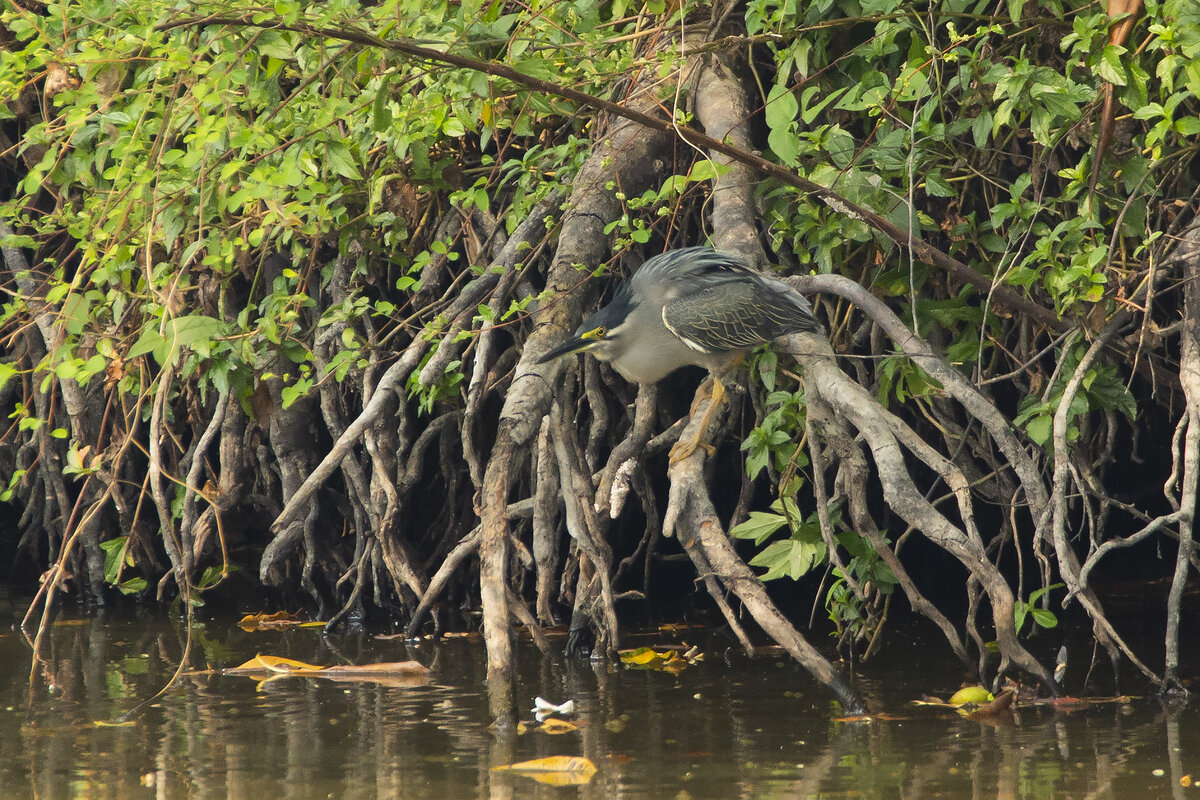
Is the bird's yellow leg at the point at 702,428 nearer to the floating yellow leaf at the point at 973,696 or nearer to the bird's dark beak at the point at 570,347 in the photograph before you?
the bird's dark beak at the point at 570,347

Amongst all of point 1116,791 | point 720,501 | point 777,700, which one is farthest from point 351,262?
point 1116,791

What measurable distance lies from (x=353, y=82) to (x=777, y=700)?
2.17m

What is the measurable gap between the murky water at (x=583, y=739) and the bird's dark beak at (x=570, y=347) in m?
1.00

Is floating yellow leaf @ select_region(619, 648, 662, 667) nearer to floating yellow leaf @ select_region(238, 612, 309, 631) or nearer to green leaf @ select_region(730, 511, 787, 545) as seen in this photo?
green leaf @ select_region(730, 511, 787, 545)

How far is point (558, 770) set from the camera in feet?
9.73

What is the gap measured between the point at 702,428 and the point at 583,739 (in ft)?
3.16

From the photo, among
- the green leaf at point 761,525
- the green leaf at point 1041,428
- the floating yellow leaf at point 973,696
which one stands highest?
the green leaf at point 1041,428

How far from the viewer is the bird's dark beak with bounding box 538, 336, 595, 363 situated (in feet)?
12.2

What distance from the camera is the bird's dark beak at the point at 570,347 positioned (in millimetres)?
3715

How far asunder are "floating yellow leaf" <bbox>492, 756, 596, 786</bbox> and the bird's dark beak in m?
1.19

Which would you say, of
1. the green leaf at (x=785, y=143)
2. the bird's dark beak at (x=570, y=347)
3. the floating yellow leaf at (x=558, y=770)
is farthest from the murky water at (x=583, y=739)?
the green leaf at (x=785, y=143)

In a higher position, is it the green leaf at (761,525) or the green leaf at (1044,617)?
the green leaf at (761,525)

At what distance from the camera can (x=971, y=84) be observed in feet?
12.1

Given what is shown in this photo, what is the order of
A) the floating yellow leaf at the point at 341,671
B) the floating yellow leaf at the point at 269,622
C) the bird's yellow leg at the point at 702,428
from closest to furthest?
the bird's yellow leg at the point at 702,428
the floating yellow leaf at the point at 341,671
the floating yellow leaf at the point at 269,622
